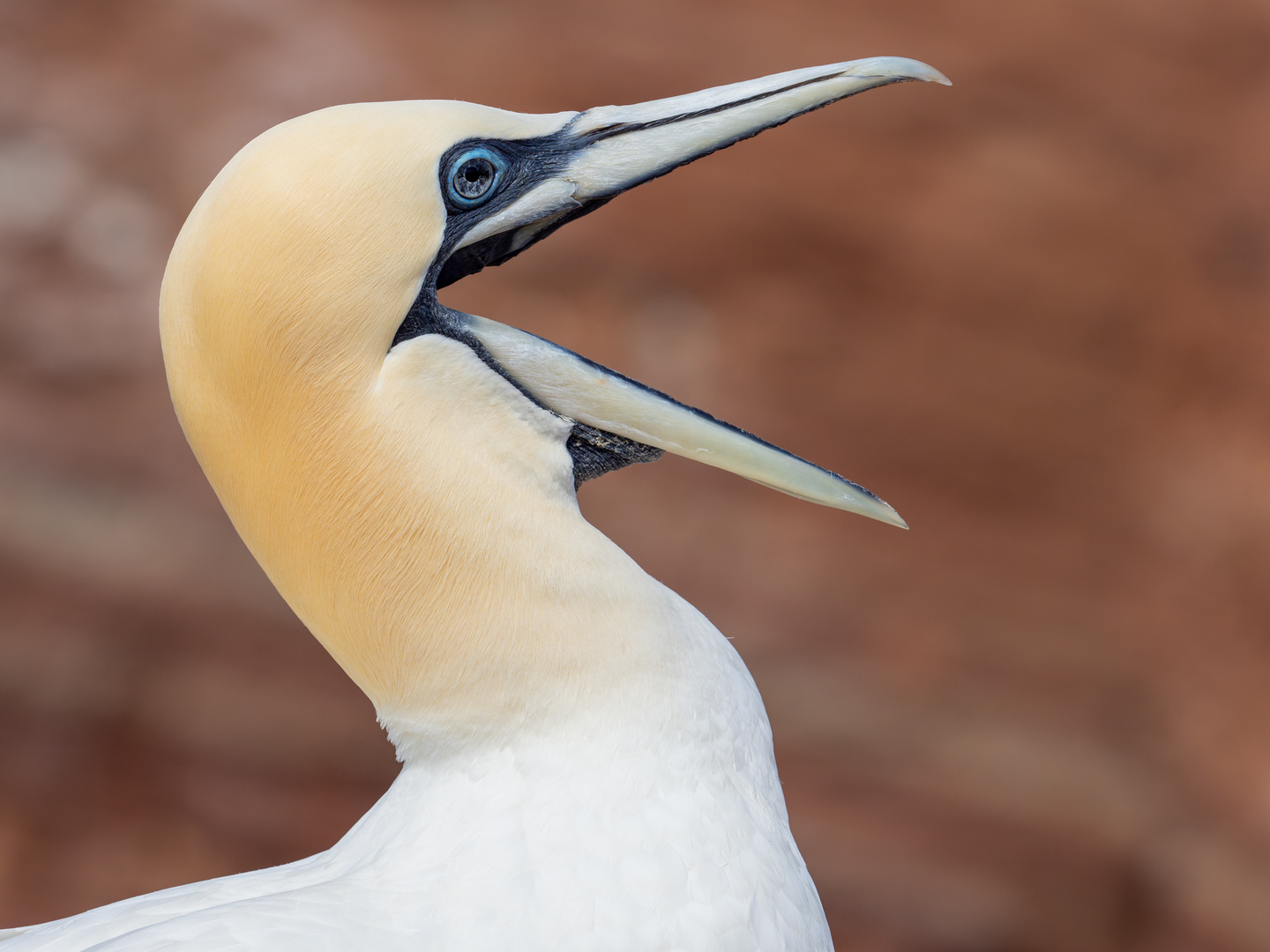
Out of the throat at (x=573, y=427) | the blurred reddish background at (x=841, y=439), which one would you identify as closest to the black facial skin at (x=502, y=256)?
the throat at (x=573, y=427)

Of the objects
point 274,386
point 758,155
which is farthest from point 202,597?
point 274,386

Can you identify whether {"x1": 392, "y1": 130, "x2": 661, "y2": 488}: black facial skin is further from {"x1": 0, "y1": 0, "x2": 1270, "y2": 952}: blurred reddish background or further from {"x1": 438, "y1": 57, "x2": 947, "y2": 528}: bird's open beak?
{"x1": 0, "y1": 0, "x2": 1270, "y2": 952}: blurred reddish background

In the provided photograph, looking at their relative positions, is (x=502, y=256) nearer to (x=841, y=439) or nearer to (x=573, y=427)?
(x=573, y=427)

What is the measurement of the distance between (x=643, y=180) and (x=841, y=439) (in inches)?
90.4

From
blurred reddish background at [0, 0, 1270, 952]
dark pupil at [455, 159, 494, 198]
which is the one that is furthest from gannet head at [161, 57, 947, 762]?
blurred reddish background at [0, 0, 1270, 952]

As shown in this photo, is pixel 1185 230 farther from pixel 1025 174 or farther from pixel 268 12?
pixel 268 12

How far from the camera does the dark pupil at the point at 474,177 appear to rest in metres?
1.05

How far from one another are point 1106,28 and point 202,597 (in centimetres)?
326

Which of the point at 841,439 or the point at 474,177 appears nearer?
the point at 474,177

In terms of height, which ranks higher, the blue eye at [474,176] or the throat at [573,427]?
the blue eye at [474,176]

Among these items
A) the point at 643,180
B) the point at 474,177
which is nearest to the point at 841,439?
the point at 643,180

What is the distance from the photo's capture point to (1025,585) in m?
3.38

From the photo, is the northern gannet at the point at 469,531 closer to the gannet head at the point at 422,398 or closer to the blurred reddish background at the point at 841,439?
the gannet head at the point at 422,398

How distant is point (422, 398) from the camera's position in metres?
1.00
